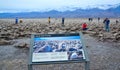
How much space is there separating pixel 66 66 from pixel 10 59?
9.35 feet

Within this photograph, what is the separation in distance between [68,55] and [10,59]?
5.20 meters

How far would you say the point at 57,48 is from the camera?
794cm

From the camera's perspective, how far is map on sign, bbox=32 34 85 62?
771cm

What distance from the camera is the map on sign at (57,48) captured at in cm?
771

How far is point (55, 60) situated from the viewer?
7.65m

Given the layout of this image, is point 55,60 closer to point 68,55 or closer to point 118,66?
point 68,55

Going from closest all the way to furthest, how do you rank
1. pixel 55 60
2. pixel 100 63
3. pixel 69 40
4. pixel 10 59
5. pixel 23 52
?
pixel 55 60, pixel 69 40, pixel 100 63, pixel 10 59, pixel 23 52

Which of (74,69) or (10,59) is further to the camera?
(10,59)

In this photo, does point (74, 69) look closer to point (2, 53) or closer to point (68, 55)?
point (68, 55)

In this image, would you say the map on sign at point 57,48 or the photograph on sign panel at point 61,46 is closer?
the map on sign at point 57,48

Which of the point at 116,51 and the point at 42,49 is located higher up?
the point at 42,49

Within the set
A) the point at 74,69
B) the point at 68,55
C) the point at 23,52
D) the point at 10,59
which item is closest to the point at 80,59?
the point at 68,55

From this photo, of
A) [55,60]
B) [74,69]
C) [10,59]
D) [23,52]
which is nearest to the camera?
[55,60]

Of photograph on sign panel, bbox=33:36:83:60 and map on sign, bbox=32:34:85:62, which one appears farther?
photograph on sign panel, bbox=33:36:83:60
